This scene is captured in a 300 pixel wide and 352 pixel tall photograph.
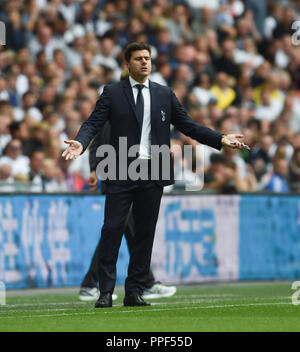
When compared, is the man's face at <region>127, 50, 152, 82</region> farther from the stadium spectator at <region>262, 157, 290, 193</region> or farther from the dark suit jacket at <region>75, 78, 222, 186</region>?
the stadium spectator at <region>262, 157, 290, 193</region>

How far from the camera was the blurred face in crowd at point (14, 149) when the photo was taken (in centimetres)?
1506

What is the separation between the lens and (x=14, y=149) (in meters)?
15.1

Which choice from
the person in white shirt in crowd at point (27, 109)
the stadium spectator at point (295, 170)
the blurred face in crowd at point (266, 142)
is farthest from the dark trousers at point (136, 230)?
the blurred face in crowd at point (266, 142)

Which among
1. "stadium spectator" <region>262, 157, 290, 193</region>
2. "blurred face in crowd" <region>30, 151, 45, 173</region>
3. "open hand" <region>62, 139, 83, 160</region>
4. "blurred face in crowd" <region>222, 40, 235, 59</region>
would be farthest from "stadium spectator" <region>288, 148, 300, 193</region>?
"open hand" <region>62, 139, 83, 160</region>

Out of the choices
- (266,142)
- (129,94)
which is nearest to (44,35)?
(266,142)

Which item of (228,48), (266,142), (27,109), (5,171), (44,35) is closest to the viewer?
(5,171)

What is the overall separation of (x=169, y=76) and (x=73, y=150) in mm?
9762

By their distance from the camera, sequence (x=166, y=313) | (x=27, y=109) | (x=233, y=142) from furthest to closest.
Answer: (x=27, y=109) → (x=233, y=142) → (x=166, y=313)

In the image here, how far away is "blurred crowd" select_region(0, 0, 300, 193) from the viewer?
52.6ft

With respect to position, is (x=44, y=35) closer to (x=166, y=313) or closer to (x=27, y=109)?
(x=27, y=109)

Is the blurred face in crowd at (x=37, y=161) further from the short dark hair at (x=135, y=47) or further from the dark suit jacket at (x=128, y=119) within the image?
the short dark hair at (x=135, y=47)

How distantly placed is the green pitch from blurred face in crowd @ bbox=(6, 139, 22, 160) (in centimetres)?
209

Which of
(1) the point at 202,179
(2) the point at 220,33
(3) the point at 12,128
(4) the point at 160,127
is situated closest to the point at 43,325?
(4) the point at 160,127

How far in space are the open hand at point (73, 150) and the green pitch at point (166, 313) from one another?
1402 mm
